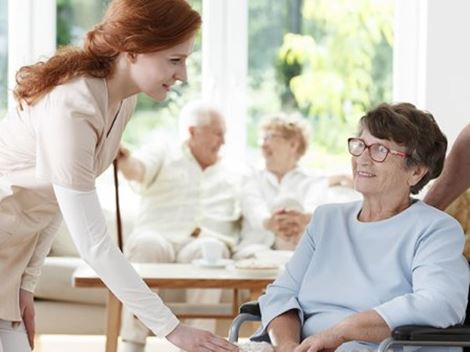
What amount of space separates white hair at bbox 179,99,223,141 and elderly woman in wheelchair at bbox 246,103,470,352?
132 inches

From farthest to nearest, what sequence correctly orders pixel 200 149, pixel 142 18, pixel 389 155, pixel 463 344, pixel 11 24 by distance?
pixel 11 24, pixel 200 149, pixel 389 155, pixel 463 344, pixel 142 18

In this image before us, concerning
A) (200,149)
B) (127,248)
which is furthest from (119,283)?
(200,149)

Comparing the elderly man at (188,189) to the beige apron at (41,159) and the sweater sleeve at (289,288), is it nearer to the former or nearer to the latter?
the sweater sleeve at (289,288)

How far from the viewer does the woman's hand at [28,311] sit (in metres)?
2.62

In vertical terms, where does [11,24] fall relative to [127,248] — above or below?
above

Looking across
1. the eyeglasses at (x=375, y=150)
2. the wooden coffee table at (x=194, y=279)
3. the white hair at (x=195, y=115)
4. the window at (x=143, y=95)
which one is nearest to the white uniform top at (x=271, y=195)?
the white hair at (x=195, y=115)

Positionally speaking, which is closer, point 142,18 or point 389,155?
point 142,18

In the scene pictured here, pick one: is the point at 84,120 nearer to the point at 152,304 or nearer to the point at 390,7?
the point at 152,304

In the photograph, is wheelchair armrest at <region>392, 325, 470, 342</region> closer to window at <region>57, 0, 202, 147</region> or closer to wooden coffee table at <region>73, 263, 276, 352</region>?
wooden coffee table at <region>73, 263, 276, 352</region>

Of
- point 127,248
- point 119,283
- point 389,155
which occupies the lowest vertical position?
point 127,248

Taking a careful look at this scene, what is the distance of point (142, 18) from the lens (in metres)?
2.32

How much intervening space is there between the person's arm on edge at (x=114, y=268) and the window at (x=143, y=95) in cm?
461

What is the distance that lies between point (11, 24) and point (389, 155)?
4499 millimetres

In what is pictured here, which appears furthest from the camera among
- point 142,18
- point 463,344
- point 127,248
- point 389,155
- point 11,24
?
point 11,24
